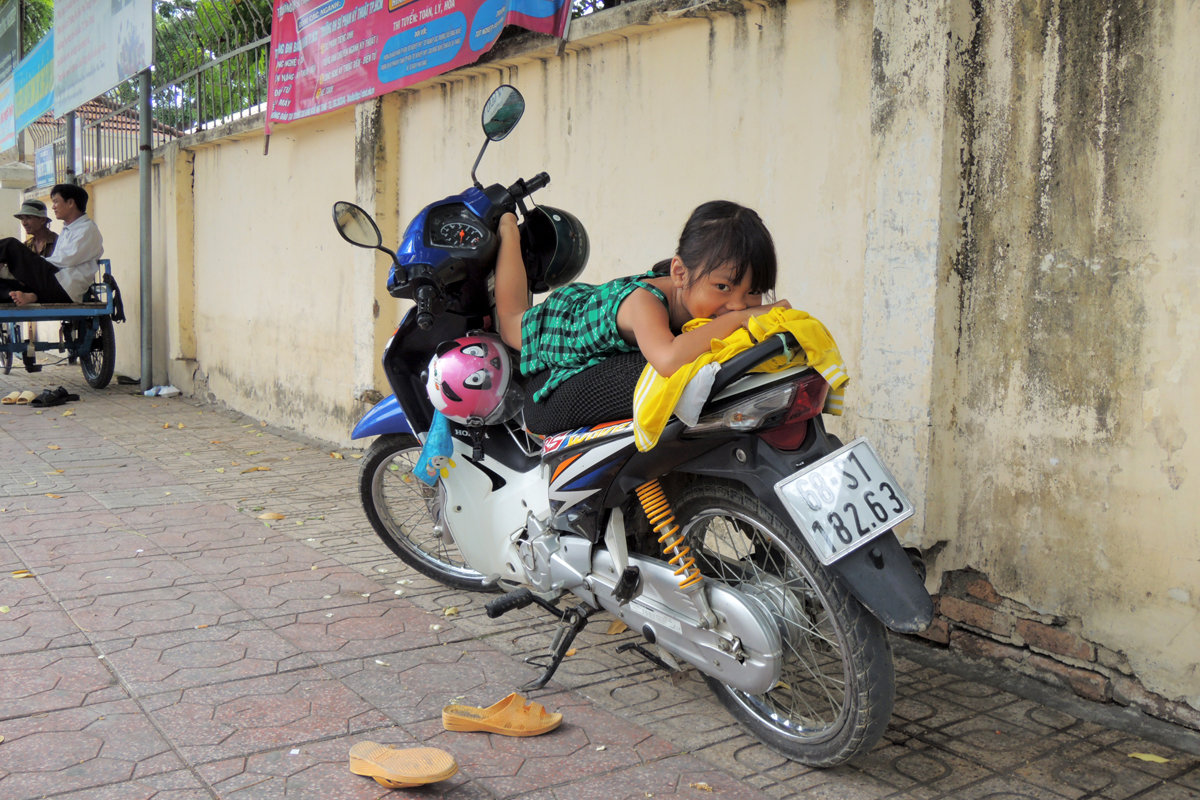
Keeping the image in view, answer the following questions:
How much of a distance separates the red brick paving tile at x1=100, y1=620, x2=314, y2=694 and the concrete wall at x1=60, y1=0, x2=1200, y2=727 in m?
2.05

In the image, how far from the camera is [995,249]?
3.18 meters

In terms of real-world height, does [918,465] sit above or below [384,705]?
above

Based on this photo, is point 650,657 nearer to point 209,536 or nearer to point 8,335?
point 209,536

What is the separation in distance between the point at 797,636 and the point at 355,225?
1793 millimetres

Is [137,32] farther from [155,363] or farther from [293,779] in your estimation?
[293,779]

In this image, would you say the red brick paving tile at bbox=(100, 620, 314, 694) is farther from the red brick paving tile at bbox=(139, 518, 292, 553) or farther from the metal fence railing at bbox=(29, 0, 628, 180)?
the metal fence railing at bbox=(29, 0, 628, 180)

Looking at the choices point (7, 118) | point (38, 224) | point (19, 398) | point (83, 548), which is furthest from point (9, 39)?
point (83, 548)

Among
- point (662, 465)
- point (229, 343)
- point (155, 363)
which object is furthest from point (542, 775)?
point (155, 363)

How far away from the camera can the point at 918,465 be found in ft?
10.8

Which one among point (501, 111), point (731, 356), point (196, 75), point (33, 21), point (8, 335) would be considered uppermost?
point (33, 21)

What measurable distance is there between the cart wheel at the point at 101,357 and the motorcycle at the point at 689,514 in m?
7.58

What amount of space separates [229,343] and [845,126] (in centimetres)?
668

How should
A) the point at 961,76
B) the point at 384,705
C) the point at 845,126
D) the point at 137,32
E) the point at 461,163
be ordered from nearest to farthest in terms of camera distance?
1. the point at 384,705
2. the point at 961,76
3. the point at 845,126
4. the point at 461,163
5. the point at 137,32

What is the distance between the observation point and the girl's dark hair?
8.36ft
